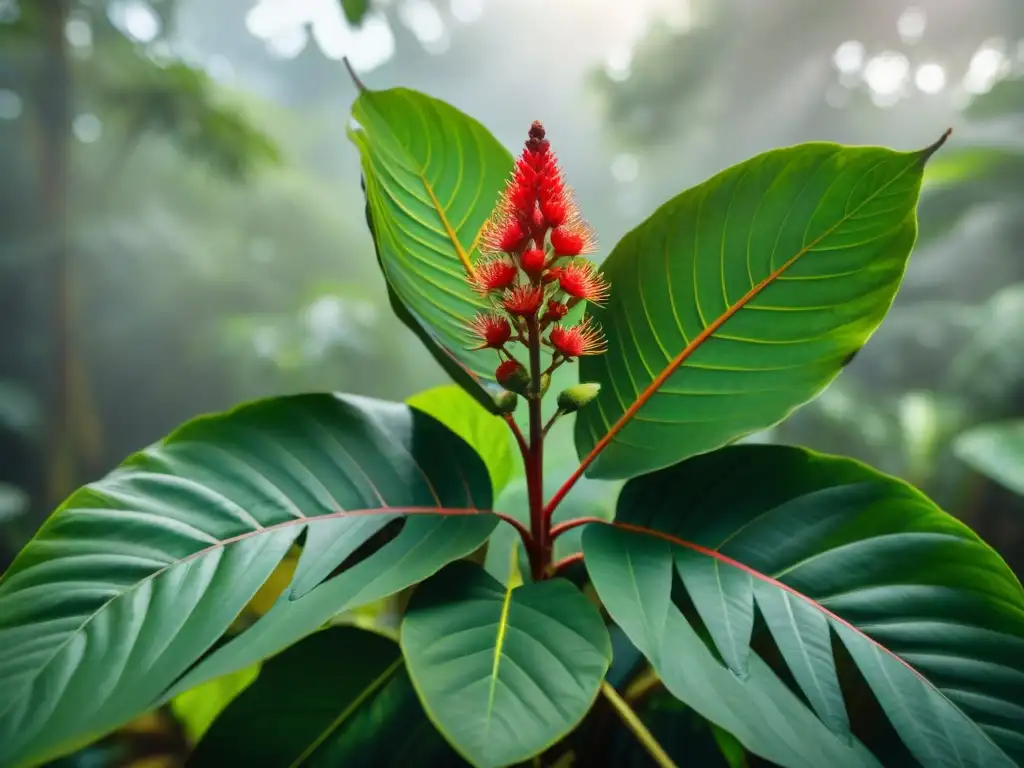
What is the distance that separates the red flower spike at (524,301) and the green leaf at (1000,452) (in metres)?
1.11

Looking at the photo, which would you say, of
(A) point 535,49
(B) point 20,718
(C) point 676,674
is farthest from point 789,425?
(B) point 20,718

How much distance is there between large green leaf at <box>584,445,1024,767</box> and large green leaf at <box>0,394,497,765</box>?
0.14 meters

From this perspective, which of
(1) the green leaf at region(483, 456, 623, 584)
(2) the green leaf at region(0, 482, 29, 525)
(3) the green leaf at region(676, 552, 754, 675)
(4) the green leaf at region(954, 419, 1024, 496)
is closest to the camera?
(3) the green leaf at region(676, 552, 754, 675)

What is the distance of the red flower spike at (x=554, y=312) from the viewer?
1.38 ft

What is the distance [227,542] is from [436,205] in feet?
0.99

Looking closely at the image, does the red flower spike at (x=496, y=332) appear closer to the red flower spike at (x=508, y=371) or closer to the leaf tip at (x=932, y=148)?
the red flower spike at (x=508, y=371)

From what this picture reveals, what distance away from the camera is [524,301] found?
42cm

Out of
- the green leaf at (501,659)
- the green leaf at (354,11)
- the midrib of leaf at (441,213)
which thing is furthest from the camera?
the green leaf at (354,11)

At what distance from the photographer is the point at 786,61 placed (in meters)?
1.79

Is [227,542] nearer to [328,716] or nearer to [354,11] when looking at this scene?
[328,716]

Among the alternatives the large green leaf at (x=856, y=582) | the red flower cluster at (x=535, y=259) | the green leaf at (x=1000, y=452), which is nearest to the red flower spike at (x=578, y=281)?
the red flower cluster at (x=535, y=259)

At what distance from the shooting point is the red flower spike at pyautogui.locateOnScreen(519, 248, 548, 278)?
0.42 metres

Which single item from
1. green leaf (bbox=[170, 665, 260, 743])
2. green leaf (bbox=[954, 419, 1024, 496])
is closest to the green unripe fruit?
green leaf (bbox=[170, 665, 260, 743])

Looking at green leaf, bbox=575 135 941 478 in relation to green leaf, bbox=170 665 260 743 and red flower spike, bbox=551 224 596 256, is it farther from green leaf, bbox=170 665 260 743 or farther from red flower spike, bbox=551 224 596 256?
green leaf, bbox=170 665 260 743
